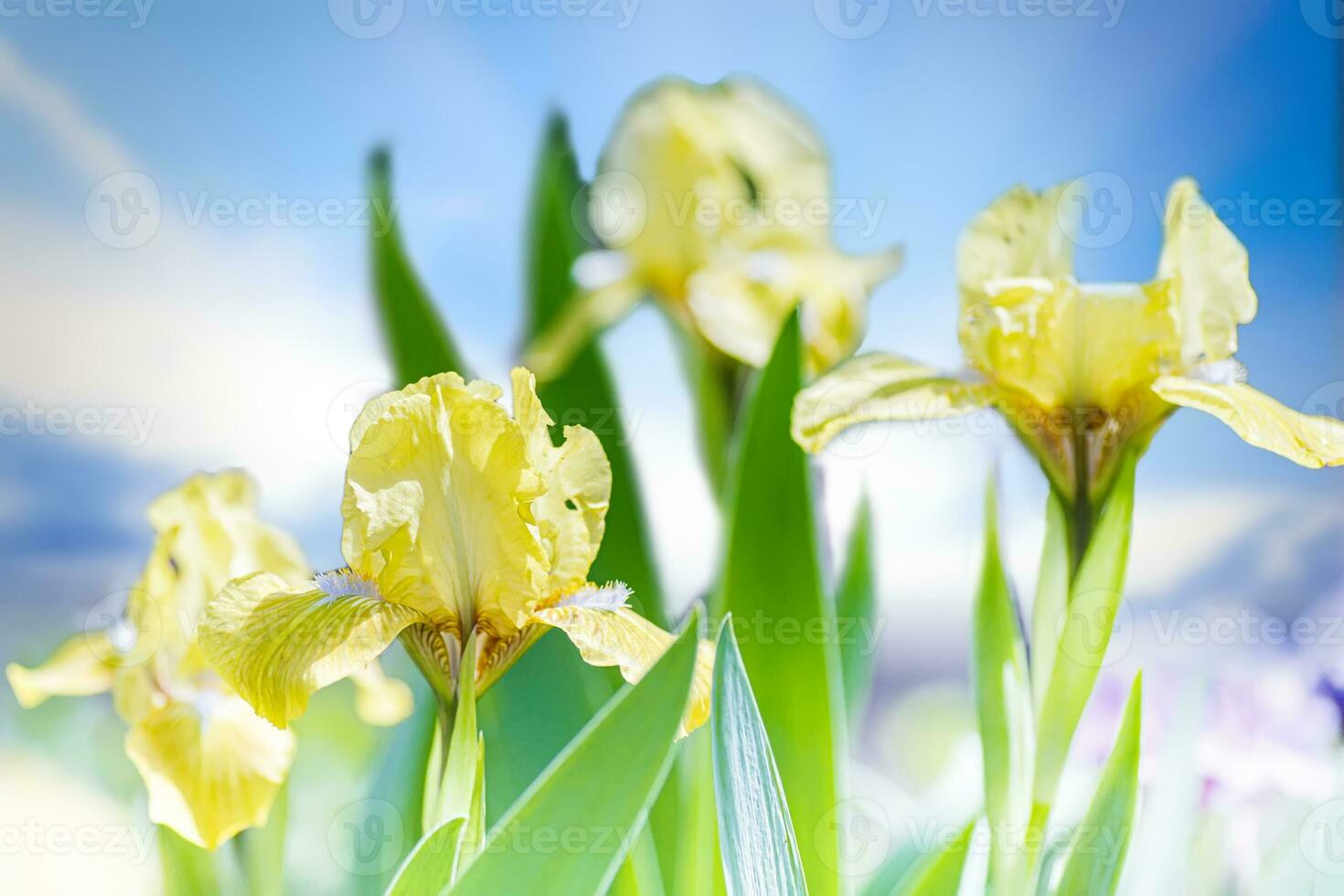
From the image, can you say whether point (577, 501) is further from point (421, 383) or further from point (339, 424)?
point (339, 424)

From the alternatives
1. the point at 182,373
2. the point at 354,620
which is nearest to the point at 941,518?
the point at 354,620

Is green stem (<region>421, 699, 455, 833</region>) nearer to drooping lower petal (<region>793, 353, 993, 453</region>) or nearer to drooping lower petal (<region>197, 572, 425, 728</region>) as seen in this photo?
drooping lower petal (<region>197, 572, 425, 728</region>)

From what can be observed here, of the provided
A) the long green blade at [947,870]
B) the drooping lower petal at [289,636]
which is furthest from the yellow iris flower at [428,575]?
the long green blade at [947,870]

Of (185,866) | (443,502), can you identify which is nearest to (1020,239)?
(443,502)

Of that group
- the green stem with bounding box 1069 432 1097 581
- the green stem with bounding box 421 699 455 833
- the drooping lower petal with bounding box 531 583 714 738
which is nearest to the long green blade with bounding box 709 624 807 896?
the drooping lower petal with bounding box 531 583 714 738

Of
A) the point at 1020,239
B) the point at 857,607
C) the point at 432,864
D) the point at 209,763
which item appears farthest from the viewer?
the point at 857,607

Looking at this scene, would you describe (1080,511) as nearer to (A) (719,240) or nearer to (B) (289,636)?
(A) (719,240)

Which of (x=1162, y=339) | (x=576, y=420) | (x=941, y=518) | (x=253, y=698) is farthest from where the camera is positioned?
(x=941, y=518)
